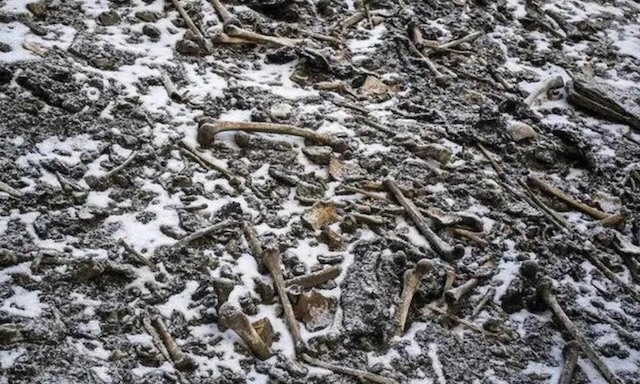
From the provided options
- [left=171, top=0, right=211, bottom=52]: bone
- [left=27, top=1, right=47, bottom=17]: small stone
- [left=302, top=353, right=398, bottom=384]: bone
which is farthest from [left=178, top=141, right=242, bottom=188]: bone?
[left=27, top=1, right=47, bottom=17]: small stone

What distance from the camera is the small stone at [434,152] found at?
373 cm

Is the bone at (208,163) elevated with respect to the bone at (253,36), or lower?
lower

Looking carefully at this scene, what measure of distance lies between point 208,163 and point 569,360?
6.67ft

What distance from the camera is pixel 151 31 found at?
13.9 ft

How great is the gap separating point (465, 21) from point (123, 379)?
13.6 ft

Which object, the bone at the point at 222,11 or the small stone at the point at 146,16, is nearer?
the small stone at the point at 146,16

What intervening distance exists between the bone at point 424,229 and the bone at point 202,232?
909mm

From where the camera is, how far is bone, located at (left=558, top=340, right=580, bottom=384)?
258cm

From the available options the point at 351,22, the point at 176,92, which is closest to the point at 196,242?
the point at 176,92

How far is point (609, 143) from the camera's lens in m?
4.21

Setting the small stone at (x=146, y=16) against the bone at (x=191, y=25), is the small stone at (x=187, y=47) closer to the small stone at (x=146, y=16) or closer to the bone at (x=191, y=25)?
the bone at (x=191, y=25)

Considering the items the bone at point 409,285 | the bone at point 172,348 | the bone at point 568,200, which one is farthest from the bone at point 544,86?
the bone at point 172,348

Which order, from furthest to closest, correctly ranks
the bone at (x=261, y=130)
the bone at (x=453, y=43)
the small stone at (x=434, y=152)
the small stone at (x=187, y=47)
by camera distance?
the bone at (x=453, y=43) < the small stone at (x=187, y=47) < the small stone at (x=434, y=152) < the bone at (x=261, y=130)

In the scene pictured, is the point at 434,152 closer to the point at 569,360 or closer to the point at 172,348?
the point at 569,360
